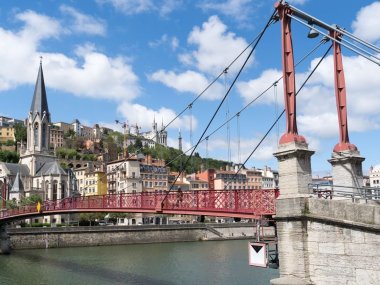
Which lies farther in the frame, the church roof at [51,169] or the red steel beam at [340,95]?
the church roof at [51,169]

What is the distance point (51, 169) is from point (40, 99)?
15737 millimetres

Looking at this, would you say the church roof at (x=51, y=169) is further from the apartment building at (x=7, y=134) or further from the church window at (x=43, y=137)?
the apartment building at (x=7, y=134)

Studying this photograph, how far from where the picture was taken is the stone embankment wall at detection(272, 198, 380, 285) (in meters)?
12.1

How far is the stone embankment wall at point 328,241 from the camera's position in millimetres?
12055

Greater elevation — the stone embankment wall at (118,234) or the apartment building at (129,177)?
the apartment building at (129,177)

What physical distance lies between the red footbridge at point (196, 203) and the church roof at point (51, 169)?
64.8m

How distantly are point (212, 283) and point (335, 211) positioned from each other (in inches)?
747

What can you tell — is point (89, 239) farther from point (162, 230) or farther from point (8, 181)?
point (8, 181)

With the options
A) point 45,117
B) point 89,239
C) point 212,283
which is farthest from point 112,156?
point 212,283

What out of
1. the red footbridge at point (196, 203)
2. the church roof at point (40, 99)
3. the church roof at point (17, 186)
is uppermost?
the church roof at point (40, 99)

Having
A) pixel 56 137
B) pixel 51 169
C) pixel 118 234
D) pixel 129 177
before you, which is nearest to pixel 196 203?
pixel 118 234

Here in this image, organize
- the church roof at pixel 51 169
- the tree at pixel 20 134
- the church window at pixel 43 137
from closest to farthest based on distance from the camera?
1. the church roof at pixel 51 169
2. the church window at pixel 43 137
3. the tree at pixel 20 134

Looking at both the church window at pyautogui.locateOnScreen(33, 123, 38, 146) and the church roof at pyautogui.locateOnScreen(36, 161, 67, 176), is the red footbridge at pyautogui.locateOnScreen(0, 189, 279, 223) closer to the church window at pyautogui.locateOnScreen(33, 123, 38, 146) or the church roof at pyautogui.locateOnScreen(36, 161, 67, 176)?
the church roof at pyautogui.locateOnScreen(36, 161, 67, 176)

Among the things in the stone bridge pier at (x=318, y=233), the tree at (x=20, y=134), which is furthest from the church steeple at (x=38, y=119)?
the stone bridge pier at (x=318, y=233)
